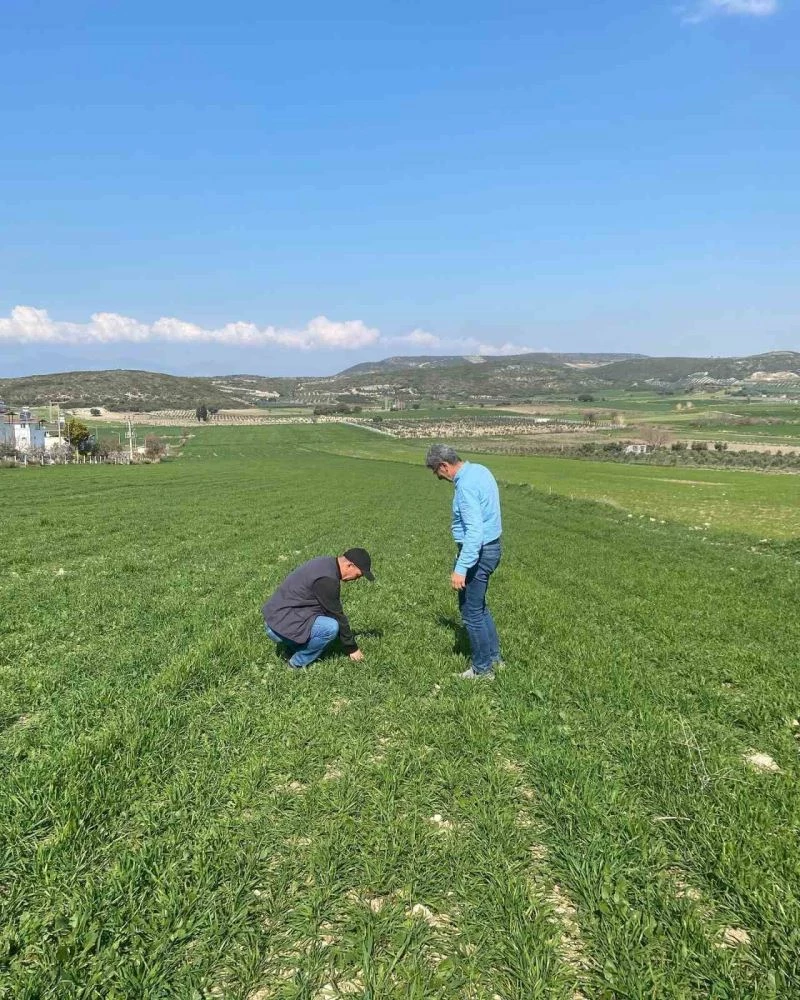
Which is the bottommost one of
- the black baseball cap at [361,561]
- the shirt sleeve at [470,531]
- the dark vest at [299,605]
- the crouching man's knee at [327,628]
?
the crouching man's knee at [327,628]

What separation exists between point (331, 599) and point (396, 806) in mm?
3207

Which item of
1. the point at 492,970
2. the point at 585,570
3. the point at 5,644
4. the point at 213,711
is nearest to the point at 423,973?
the point at 492,970

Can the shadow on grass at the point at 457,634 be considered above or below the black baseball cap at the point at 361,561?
below

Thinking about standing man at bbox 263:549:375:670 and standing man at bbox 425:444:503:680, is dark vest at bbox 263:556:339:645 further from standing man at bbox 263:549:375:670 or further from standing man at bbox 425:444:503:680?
standing man at bbox 425:444:503:680

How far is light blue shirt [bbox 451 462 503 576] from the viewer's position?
7344 millimetres

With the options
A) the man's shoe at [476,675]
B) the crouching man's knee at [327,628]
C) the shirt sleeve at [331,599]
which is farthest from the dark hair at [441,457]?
the man's shoe at [476,675]

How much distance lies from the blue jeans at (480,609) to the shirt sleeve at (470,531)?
222 millimetres

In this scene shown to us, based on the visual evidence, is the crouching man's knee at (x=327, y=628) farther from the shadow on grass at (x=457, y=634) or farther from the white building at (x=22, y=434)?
the white building at (x=22, y=434)

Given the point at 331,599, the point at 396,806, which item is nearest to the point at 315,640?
the point at 331,599

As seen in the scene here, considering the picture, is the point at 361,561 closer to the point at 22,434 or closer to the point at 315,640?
the point at 315,640

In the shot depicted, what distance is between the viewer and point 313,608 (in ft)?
25.1

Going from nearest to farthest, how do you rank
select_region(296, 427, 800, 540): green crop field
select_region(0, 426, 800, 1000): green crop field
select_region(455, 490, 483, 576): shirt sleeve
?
select_region(0, 426, 800, 1000): green crop field, select_region(455, 490, 483, 576): shirt sleeve, select_region(296, 427, 800, 540): green crop field

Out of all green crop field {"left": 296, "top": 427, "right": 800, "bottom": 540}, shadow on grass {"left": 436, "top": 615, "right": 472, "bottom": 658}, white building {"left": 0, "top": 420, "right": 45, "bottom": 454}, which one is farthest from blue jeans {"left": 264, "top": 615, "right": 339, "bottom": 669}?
white building {"left": 0, "top": 420, "right": 45, "bottom": 454}

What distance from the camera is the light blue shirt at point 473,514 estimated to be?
7344 millimetres
